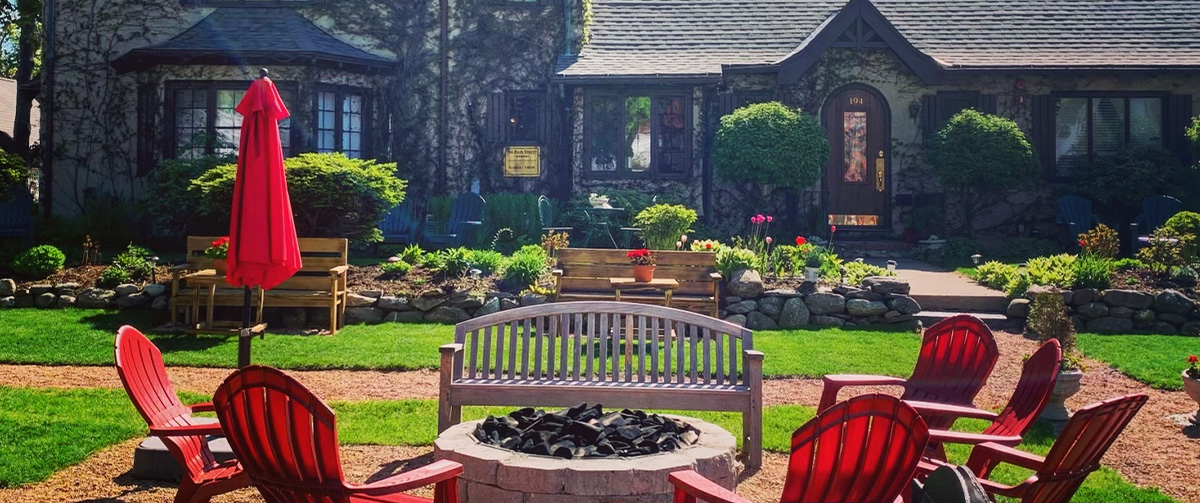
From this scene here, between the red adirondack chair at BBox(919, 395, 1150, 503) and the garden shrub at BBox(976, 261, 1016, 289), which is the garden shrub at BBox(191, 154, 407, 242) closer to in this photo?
the garden shrub at BBox(976, 261, 1016, 289)

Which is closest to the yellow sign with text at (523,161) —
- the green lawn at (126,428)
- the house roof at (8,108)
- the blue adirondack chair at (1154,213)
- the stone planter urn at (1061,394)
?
the blue adirondack chair at (1154,213)

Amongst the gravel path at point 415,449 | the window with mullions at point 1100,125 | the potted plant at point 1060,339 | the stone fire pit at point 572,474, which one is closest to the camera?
the stone fire pit at point 572,474

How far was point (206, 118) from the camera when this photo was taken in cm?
1669

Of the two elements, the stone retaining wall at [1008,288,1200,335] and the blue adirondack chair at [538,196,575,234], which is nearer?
the stone retaining wall at [1008,288,1200,335]

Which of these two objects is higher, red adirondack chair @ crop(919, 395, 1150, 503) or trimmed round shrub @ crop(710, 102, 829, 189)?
trimmed round shrub @ crop(710, 102, 829, 189)

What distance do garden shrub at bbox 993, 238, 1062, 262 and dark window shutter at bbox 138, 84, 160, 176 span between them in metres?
13.8

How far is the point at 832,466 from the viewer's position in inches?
124

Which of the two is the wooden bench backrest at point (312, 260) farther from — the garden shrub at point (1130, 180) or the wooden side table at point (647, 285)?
the garden shrub at point (1130, 180)

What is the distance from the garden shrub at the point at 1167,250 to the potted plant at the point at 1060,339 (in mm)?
4744

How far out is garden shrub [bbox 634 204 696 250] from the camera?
12398mm

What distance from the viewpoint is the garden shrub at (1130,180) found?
16016 millimetres

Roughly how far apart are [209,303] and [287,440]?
7.40m

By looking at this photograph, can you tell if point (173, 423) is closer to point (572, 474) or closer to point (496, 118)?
point (572, 474)

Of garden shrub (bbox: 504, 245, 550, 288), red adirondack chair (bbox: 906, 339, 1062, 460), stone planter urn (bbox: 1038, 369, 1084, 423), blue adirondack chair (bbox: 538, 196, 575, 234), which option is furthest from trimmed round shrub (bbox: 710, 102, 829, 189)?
red adirondack chair (bbox: 906, 339, 1062, 460)
